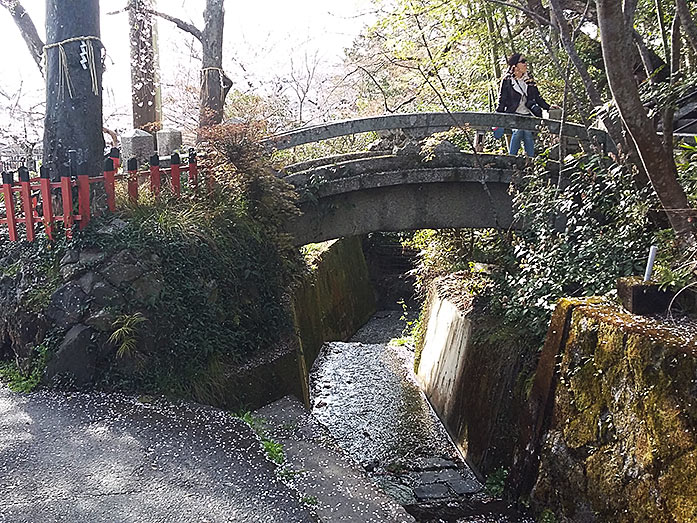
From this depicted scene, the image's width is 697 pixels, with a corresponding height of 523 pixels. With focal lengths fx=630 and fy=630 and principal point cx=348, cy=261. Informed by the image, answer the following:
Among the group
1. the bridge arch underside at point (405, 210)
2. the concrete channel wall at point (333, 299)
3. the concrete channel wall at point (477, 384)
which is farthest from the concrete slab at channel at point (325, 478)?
the bridge arch underside at point (405, 210)

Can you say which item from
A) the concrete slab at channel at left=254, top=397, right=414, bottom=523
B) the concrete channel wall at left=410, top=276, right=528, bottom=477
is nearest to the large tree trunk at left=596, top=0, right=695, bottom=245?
the concrete channel wall at left=410, top=276, right=528, bottom=477

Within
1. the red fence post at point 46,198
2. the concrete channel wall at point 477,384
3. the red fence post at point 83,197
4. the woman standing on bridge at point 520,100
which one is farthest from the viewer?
the woman standing on bridge at point 520,100

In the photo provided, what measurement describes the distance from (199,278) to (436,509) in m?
3.47

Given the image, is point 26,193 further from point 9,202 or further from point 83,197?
point 83,197

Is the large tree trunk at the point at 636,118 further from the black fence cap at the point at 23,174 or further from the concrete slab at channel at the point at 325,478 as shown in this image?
the black fence cap at the point at 23,174

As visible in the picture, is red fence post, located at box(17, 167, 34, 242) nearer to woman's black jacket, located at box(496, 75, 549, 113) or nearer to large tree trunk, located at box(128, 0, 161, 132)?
large tree trunk, located at box(128, 0, 161, 132)

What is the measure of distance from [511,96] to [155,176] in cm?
557

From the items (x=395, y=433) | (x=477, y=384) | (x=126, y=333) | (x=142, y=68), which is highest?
(x=142, y=68)

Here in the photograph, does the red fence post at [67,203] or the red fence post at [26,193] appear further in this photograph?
the red fence post at [67,203]

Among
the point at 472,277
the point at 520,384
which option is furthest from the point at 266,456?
the point at 472,277

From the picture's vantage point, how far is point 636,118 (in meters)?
5.16

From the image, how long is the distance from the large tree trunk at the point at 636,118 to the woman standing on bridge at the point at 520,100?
4403 mm

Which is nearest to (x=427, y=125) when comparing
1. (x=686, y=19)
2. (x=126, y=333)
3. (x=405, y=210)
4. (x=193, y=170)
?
(x=405, y=210)

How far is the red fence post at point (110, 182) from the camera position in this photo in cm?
679
